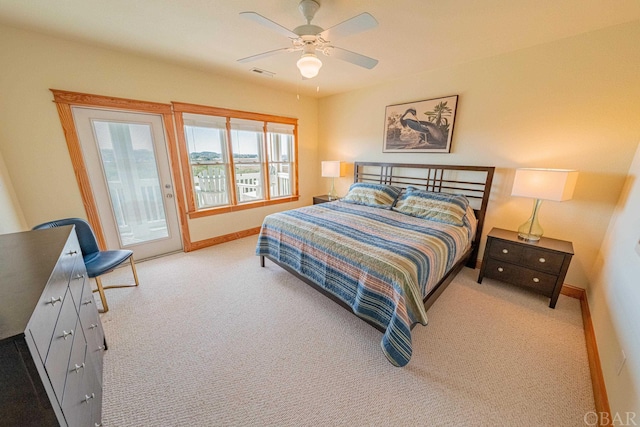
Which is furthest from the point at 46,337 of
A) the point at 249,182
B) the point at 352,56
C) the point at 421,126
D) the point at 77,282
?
the point at 421,126

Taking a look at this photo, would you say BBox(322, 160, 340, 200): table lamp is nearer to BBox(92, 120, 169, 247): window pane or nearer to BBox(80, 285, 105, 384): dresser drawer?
BBox(92, 120, 169, 247): window pane

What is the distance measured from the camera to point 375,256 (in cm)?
183

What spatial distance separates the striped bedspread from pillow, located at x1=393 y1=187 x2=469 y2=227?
121mm

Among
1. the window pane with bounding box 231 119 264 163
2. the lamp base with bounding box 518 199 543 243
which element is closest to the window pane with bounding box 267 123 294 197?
the window pane with bounding box 231 119 264 163

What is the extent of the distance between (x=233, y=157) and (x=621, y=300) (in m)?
4.34

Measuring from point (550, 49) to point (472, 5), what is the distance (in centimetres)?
127

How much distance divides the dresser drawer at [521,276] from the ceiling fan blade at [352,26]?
2584mm

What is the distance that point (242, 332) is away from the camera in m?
1.96

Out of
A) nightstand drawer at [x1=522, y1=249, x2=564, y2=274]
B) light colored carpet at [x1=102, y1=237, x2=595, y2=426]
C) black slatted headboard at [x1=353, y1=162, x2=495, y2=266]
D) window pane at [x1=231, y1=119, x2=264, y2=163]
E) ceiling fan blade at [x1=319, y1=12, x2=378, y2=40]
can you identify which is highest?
ceiling fan blade at [x1=319, y1=12, x2=378, y2=40]

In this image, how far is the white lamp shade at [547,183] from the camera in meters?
2.08

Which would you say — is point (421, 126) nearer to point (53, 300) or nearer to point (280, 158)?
point (280, 158)

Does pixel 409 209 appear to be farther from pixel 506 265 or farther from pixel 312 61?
pixel 312 61

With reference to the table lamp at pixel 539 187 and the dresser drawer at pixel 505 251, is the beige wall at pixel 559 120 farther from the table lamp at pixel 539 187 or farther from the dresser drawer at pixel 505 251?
the dresser drawer at pixel 505 251

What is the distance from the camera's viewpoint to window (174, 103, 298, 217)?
3338 mm
